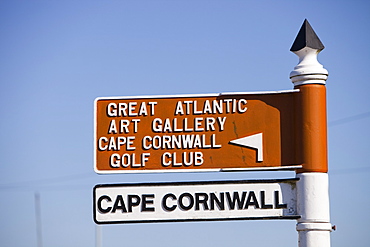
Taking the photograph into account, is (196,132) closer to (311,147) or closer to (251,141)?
(251,141)

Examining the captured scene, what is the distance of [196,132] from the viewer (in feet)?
26.5

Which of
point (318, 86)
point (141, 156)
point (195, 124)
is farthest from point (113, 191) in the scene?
point (318, 86)

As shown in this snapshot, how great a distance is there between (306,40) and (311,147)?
3.02 feet

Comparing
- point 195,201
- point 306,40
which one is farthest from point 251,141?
point 306,40

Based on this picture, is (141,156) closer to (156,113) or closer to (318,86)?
(156,113)

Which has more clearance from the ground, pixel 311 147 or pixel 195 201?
pixel 311 147

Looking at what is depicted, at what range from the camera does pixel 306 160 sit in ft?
Answer: 26.0

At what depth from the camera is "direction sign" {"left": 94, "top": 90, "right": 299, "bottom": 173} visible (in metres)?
7.99

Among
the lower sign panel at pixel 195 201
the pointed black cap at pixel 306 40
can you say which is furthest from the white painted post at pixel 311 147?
the lower sign panel at pixel 195 201

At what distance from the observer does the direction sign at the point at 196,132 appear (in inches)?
315

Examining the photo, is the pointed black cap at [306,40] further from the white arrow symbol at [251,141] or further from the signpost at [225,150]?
the white arrow symbol at [251,141]

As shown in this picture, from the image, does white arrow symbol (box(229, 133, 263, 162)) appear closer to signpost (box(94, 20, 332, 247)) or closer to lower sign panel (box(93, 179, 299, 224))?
signpost (box(94, 20, 332, 247))

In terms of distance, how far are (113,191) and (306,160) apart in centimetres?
163

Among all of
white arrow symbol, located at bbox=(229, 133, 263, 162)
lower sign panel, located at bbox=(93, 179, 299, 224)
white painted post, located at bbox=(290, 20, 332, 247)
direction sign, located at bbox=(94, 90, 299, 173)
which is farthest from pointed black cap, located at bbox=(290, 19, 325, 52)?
lower sign panel, located at bbox=(93, 179, 299, 224)
